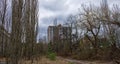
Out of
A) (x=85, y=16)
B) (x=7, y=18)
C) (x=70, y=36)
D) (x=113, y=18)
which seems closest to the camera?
(x=7, y=18)

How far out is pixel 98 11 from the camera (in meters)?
42.8

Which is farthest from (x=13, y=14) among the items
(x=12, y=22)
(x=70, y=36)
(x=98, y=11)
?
(x=70, y=36)

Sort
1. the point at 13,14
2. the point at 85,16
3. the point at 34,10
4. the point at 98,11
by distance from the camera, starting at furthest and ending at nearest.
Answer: the point at 85,16
the point at 98,11
the point at 34,10
the point at 13,14

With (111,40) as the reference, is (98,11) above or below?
above

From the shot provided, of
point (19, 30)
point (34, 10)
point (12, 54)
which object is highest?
point (34, 10)

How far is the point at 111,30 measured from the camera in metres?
35.5

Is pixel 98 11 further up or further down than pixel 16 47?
further up

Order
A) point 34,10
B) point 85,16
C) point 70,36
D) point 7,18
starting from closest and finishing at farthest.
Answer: point 7,18 → point 34,10 → point 85,16 → point 70,36

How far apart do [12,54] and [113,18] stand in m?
24.8

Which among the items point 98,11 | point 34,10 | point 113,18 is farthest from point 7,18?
point 98,11

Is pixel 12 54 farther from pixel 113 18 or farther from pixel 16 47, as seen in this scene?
pixel 113 18

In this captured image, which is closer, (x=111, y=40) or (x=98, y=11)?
(x=111, y=40)

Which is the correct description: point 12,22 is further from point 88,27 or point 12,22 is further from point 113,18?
point 88,27

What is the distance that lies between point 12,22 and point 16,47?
1.22 m
